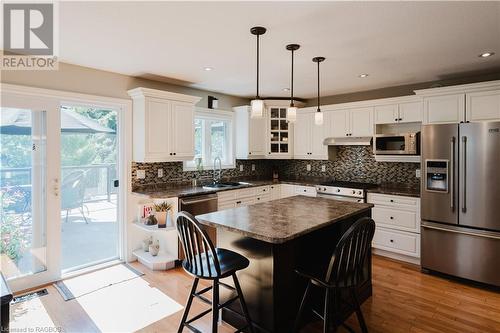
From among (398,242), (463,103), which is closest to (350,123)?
(463,103)

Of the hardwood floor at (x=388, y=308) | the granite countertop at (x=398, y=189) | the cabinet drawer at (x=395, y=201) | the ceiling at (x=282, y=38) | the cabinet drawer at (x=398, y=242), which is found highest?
the ceiling at (x=282, y=38)

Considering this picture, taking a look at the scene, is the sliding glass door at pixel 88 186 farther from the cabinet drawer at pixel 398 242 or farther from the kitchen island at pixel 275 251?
the cabinet drawer at pixel 398 242

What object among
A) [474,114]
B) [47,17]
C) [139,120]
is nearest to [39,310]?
[139,120]

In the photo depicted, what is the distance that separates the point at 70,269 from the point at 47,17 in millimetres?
2804

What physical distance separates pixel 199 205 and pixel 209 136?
1493mm

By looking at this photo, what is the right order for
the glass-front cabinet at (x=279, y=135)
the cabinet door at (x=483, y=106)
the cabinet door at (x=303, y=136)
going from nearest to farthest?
the cabinet door at (x=483, y=106)
the cabinet door at (x=303, y=136)
the glass-front cabinet at (x=279, y=135)

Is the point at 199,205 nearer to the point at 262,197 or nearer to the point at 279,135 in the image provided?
the point at 262,197

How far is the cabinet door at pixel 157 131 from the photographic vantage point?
377cm

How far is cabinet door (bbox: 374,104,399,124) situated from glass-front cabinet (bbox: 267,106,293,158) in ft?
5.12

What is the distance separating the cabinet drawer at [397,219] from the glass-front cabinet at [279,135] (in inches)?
75.3

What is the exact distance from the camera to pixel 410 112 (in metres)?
4.11

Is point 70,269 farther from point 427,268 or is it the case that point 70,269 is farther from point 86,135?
point 427,268

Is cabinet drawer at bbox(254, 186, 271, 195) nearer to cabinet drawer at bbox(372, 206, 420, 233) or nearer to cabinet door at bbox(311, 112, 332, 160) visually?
cabinet door at bbox(311, 112, 332, 160)

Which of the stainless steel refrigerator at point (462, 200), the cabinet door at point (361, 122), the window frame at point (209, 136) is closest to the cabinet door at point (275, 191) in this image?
the window frame at point (209, 136)
